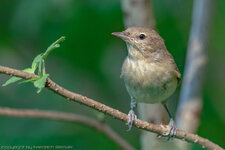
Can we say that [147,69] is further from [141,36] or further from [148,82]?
[141,36]

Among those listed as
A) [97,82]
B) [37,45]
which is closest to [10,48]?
[37,45]

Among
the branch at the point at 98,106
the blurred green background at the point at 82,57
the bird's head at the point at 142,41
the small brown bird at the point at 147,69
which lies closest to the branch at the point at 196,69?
the small brown bird at the point at 147,69

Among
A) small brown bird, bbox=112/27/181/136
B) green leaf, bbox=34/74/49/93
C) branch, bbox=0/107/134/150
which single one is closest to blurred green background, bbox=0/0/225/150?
branch, bbox=0/107/134/150

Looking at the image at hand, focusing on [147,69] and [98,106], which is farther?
[147,69]

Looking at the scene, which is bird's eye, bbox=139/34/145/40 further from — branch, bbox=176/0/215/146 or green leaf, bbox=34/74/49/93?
green leaf, bbox=34/74/49/93

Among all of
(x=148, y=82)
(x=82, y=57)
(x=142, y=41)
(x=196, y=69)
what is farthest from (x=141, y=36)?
(x=82, y=57)

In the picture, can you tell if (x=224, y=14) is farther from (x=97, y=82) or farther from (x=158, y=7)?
(x=97, y=82)

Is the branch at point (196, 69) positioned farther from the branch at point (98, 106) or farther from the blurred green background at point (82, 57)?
the branch at point (98, 106)
